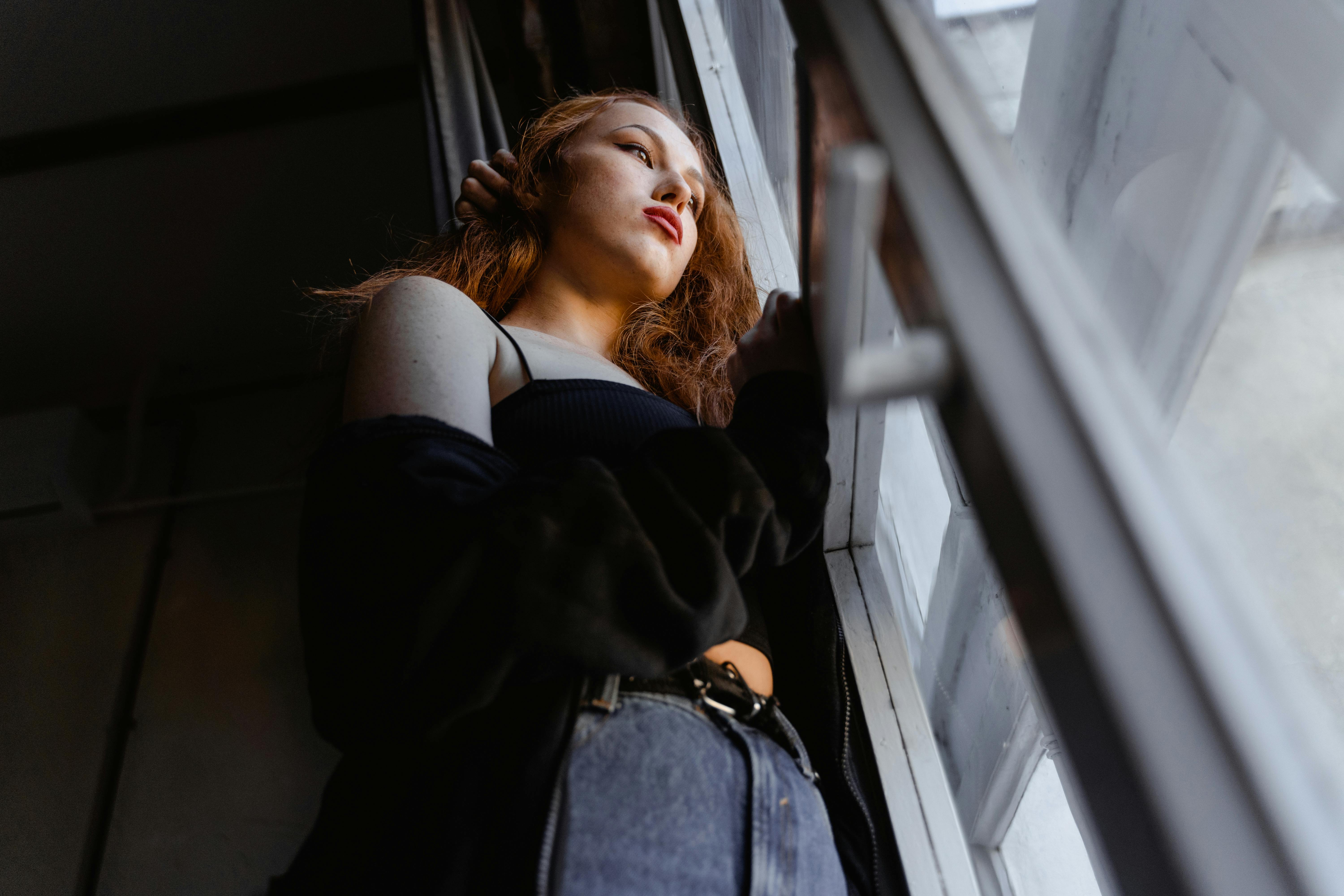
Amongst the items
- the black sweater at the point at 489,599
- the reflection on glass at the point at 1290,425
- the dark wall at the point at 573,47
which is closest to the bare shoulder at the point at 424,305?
the black sweater at the point at 489,599

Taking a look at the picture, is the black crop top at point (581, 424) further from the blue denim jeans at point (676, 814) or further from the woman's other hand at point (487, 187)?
the woman's other hand at point (487, 187)

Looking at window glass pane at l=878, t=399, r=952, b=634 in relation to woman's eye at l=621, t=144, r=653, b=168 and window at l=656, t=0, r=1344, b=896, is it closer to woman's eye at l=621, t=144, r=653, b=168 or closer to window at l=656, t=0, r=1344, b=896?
window at l=656, t=0, r=1344, b=896

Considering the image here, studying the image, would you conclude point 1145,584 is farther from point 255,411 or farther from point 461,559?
point 255,411

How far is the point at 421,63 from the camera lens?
1881mm

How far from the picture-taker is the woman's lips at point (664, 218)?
1230 mm

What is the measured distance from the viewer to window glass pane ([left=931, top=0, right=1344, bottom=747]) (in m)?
0.39

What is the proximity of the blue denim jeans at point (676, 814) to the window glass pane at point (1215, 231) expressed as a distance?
1.30 ft

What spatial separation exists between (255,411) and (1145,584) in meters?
3.30

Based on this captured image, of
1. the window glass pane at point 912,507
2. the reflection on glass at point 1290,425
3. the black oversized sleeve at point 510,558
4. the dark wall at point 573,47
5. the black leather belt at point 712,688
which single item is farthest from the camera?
the dark wall at point 573,47

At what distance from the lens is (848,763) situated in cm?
86

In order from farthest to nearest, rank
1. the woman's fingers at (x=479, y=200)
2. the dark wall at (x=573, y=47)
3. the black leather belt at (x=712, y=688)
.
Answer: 1. the dark wall at (x=573, y=47)
2. the woman's fingers at (x=479, y=200)
3. the black leather belt at (x=712, y=688)

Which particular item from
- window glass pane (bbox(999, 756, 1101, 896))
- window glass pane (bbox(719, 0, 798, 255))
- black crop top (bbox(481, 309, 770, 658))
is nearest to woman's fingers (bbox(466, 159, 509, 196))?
window glass pane (bbox(719, 0, 798, 255))

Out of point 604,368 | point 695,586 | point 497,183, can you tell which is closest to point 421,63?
point 497,183

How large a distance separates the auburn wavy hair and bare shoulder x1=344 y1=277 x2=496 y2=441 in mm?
294
